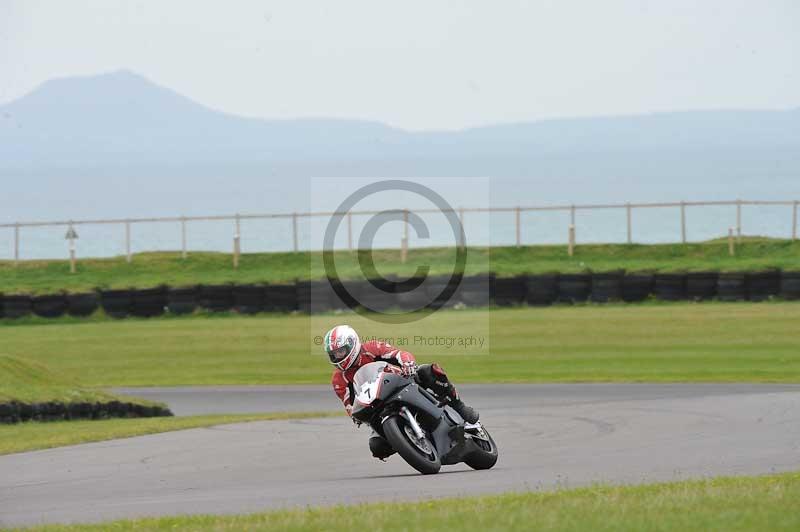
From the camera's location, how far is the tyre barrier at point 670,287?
3556cm

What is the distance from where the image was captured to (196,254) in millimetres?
47281

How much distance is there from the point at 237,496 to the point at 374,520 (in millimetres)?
2588

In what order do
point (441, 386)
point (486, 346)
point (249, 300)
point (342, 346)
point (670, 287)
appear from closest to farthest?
point (342, 346) < point (441, 386) < point (486, 346) < point (670, 287) < point (249, 300)

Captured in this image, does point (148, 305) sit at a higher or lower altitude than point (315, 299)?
lower

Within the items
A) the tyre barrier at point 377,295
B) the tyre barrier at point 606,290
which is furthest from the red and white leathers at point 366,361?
the tyre barrier at point 606,290

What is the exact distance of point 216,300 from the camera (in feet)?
121

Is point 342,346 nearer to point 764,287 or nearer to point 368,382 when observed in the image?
point 368,382

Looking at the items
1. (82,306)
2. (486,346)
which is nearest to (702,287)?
(486,346)

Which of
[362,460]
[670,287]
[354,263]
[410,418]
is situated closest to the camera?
[410,418]

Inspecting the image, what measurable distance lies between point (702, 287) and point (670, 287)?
33.0 inches

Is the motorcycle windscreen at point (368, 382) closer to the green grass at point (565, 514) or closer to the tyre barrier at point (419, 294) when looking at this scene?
the green grass at point (565, 514)

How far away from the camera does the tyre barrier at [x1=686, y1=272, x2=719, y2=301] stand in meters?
35.2

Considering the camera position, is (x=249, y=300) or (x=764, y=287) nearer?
(x=764, y=287)

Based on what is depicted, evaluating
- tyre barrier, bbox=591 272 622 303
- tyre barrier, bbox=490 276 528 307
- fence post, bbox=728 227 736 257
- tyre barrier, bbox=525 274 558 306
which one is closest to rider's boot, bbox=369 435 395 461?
tyre barrier, bbox=490 276 528 307
